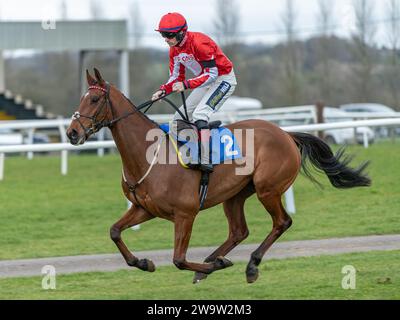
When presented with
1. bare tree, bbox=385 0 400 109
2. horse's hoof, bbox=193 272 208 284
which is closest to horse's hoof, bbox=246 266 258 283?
horse's hoof, bbox=193 272 208 284

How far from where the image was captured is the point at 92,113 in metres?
7.57

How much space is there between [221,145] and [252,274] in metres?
1.24

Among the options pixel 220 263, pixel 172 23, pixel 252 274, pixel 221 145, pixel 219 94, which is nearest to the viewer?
pixel 172 23

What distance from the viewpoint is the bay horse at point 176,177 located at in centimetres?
765

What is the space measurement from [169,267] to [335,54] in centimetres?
2705

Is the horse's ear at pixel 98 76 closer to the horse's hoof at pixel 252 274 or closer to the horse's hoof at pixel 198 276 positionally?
the horse's hoof at pixel 198 276

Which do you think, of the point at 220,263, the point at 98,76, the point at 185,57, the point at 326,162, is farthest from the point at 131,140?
the point at 326,162

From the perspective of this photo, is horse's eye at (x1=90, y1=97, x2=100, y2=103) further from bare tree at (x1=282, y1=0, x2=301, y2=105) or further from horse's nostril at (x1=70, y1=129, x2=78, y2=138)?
bare tree at (x1=282, y1=0, x2=301, y2=105)

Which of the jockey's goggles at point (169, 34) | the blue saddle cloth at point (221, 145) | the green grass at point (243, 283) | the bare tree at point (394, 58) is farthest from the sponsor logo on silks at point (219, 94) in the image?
the bare tree at point (394, 58)

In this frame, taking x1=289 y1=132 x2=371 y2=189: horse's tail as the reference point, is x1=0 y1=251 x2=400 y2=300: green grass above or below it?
below

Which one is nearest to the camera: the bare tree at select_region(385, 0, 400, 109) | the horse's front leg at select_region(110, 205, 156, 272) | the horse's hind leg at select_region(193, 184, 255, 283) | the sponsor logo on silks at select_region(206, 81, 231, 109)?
the horse's front leg at select_region(110, 205, 156, 272)

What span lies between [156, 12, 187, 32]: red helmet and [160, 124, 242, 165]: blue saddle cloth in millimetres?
921

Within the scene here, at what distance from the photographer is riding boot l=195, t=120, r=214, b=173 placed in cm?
781

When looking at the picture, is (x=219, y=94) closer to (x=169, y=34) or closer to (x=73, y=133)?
(x=169, y=34)
